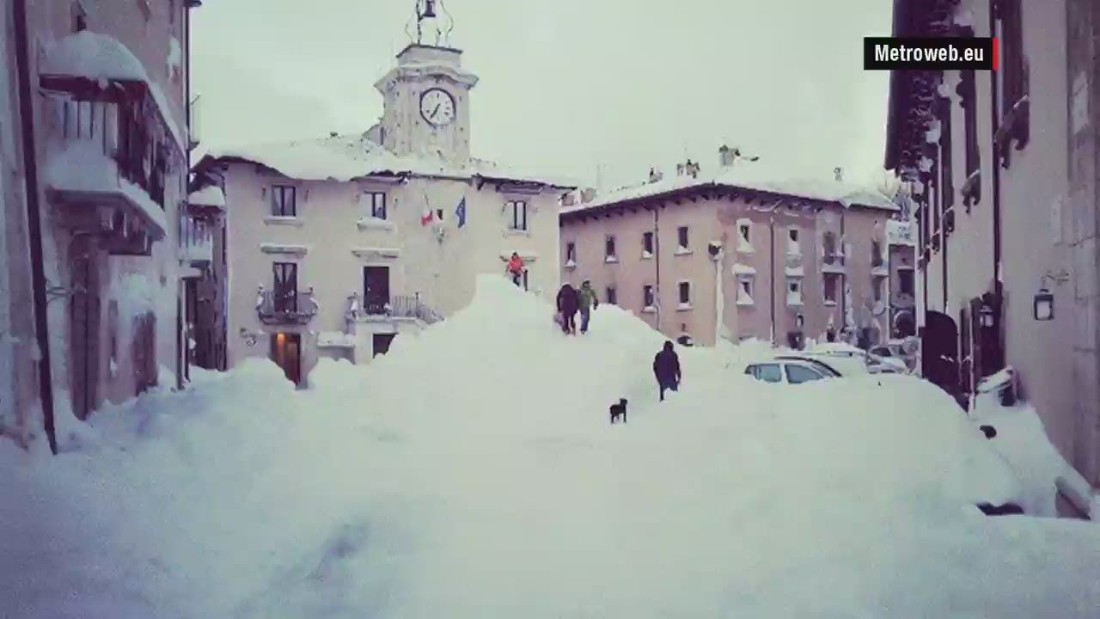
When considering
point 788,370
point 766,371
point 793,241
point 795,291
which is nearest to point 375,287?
point 793,241

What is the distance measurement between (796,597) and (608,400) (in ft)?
23.7

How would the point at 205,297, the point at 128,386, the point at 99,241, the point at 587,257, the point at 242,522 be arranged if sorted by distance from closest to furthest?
the point at 242,522 < the point at 99,241 < the point at 128,386 < the point at 205,297 < the point at 587,257

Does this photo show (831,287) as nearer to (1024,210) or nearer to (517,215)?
(1024,210)

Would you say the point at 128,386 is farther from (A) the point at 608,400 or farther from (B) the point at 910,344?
(B) the point at 910,344

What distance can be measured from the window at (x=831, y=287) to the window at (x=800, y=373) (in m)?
2.59

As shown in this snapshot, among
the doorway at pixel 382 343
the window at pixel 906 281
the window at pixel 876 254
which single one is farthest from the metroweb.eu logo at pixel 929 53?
the window at pixel 906 281

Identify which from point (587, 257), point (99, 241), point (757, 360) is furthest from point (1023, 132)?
point (587, 257)

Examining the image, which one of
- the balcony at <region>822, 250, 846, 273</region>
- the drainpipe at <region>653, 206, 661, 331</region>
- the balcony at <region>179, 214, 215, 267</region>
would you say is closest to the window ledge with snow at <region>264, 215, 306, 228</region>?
the balcony at <region>179, 214, 215, 267</region>

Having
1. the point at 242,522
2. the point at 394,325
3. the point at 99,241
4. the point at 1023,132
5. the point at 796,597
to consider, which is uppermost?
the point at 1023,132

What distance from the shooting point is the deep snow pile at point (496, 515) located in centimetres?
418

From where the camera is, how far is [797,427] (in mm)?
6801

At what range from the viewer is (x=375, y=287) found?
21.3ft

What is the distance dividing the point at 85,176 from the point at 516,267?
325 cm

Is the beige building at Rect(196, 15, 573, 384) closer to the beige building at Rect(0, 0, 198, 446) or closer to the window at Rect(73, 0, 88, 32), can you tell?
the beige building at Rect(0, 0, 198, 446)
